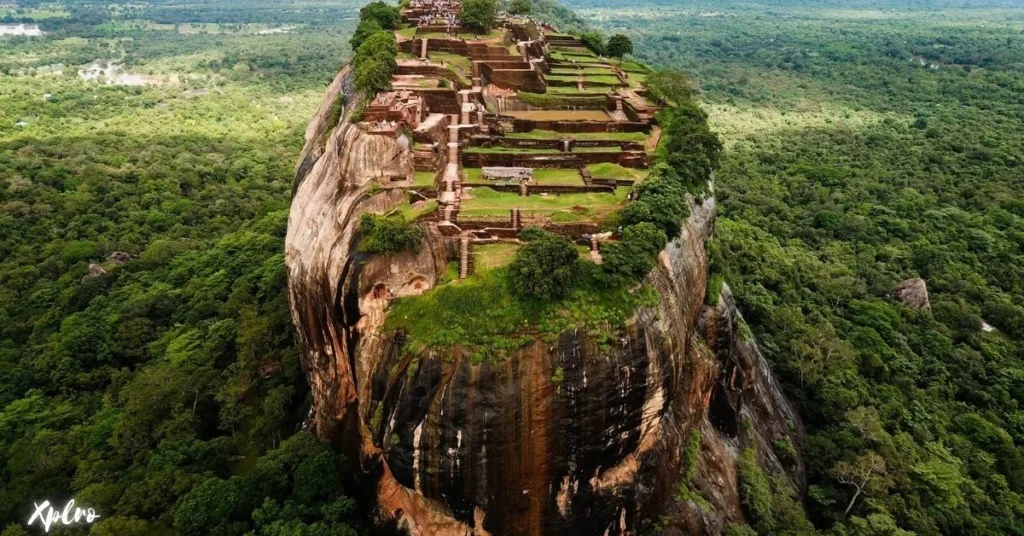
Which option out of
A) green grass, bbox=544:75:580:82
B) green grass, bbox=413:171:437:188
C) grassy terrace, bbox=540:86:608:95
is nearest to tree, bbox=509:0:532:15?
green grass, bbox=544:75:580:82

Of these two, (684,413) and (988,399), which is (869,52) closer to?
(988,399)

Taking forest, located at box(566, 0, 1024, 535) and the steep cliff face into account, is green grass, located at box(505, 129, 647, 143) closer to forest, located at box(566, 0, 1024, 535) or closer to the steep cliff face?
the steep cliff face

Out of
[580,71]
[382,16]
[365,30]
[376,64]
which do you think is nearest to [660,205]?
[376,64]

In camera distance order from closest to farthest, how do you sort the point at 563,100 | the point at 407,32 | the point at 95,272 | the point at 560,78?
the point at 563,100 → the point at 560,78 → the point at 95,272 → the point at 407,32

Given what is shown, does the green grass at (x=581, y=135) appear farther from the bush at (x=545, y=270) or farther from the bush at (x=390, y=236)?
the bush at (x=545, y=270)

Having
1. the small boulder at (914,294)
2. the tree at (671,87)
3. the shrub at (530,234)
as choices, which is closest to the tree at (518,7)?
the tree at (671,87)

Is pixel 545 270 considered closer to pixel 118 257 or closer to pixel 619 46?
pixel 619 46

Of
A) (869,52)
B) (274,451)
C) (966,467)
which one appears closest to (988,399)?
(966,467)
